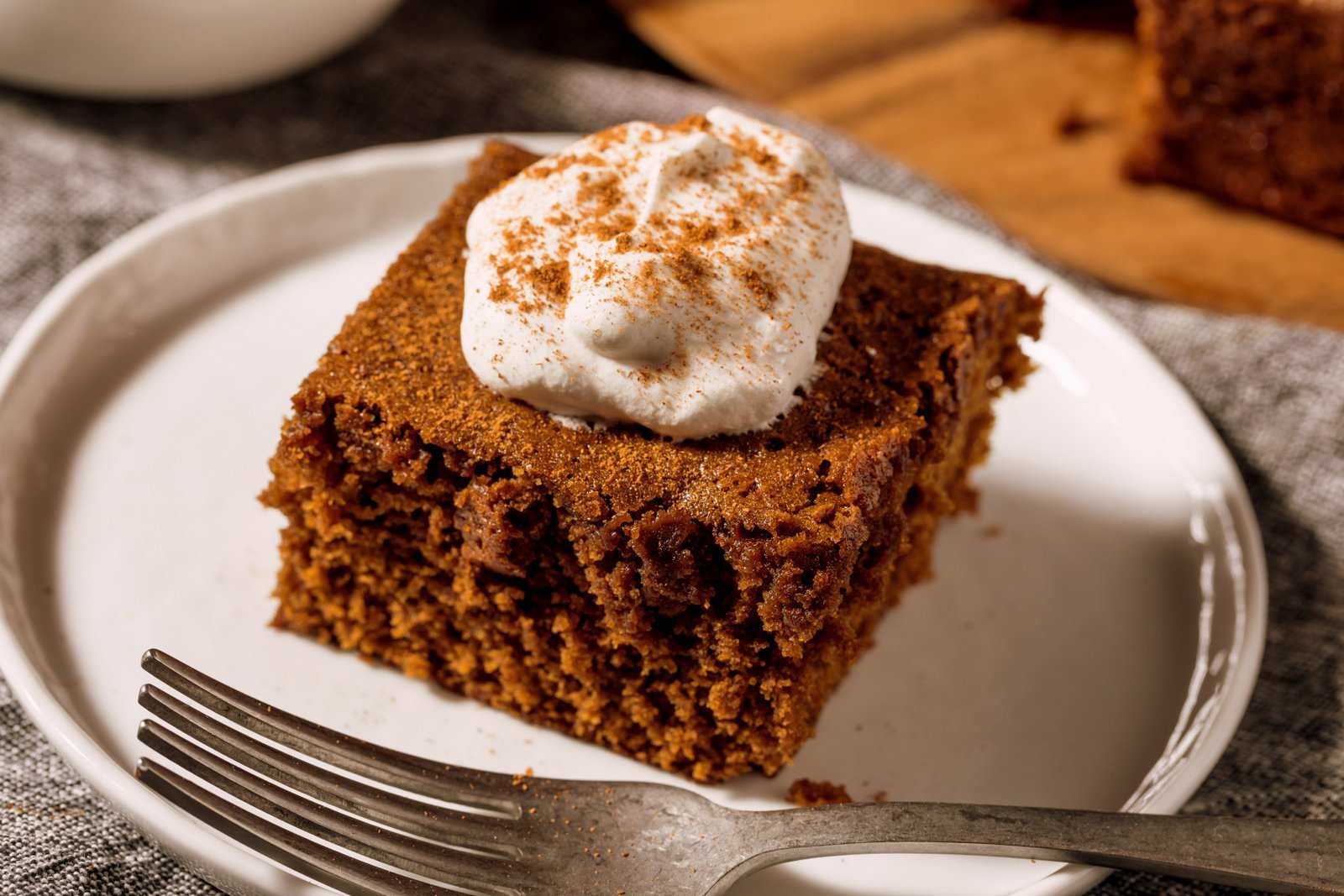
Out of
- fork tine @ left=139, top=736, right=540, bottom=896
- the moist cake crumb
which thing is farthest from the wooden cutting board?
fork tine @ left=139, top=736, right=540, bottom=896

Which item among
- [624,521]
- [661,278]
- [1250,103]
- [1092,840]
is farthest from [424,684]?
[1250,103]

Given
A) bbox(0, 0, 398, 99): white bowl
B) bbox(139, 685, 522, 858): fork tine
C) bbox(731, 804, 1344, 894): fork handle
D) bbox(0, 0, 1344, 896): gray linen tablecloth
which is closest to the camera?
bbox(731, 804, 1344, 894): fork handle

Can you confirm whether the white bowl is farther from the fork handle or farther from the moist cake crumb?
the fork handle

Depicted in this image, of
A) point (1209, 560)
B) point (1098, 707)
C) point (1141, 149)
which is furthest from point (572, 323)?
point (1141, 149)

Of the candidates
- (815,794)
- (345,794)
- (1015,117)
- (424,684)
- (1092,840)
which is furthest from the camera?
(1015,117)

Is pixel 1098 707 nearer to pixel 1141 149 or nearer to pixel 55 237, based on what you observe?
pixel 1141 149

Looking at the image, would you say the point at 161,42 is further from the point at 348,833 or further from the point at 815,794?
the point at 815,794

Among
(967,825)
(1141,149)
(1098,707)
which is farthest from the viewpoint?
(1141,149)
